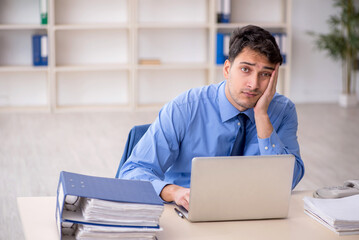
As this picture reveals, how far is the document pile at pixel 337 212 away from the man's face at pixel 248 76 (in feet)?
1.44

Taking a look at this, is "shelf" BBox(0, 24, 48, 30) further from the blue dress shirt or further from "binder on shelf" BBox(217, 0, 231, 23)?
the blue dress shirt

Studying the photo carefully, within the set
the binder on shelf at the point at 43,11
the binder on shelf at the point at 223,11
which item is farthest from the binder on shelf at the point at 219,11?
the binder on shelf at the point at 43,11

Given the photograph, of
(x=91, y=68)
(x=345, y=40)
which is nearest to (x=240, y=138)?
(x=91, y=68)

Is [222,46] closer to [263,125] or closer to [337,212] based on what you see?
[263,125]

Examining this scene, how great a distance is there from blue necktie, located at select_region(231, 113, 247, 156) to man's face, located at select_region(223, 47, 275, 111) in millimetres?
90

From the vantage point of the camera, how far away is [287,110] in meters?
2.28

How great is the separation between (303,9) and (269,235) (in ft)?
19.1

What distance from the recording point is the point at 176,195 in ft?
5.98

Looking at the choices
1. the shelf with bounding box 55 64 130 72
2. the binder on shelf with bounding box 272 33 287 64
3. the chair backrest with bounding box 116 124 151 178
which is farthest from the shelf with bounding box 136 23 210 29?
the chair backrest with bounding box 116 124 151 178

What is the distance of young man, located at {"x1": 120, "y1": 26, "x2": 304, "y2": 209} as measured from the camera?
80.4 inches

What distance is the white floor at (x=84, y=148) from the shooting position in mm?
3963

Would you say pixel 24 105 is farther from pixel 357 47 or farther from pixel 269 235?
pixel 269 235

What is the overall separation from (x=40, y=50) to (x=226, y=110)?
4.47 metres

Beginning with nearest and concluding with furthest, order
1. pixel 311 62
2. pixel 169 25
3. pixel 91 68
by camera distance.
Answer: pixel 91 68, pixel 169 25, pixel 311 62
